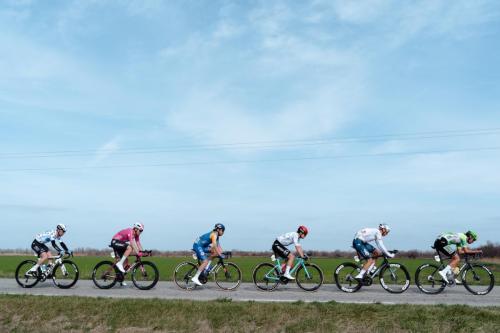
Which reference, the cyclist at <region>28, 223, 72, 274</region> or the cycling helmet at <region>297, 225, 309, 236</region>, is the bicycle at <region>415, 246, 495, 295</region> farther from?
the cyclist at <region>28, 223, 72, 274</region>

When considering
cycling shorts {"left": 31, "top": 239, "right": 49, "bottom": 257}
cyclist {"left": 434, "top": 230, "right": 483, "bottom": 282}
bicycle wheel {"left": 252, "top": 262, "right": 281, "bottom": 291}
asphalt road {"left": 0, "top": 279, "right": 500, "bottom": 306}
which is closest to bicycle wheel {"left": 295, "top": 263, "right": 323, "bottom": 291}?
asphalt road {"left": 0, "top": 279, "right": 500, "bottom": 306}

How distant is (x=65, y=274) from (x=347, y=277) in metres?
9.28

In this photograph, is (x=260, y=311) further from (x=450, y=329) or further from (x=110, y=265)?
(x=110, y=265)

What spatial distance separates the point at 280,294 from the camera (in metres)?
14.4

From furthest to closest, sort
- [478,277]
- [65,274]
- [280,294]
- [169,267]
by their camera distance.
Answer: [169,267] → [65,274] → [478,277] → [280,294]

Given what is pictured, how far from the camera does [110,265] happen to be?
15.8 m

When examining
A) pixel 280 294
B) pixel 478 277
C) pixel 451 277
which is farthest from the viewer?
pixel 451 277

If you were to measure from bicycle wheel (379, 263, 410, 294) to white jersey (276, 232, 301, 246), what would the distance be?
285 cm

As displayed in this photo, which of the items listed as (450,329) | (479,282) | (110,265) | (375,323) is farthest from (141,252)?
(479,282)

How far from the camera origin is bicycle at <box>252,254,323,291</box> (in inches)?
599

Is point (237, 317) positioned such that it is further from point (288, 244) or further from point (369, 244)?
point (369, 244)

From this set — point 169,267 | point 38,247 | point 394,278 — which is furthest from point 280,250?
point 169,267

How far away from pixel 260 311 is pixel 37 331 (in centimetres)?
502

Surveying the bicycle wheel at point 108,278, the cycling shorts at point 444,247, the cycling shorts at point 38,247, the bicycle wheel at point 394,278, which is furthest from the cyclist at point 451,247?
the cycling shorts at point 38,247
